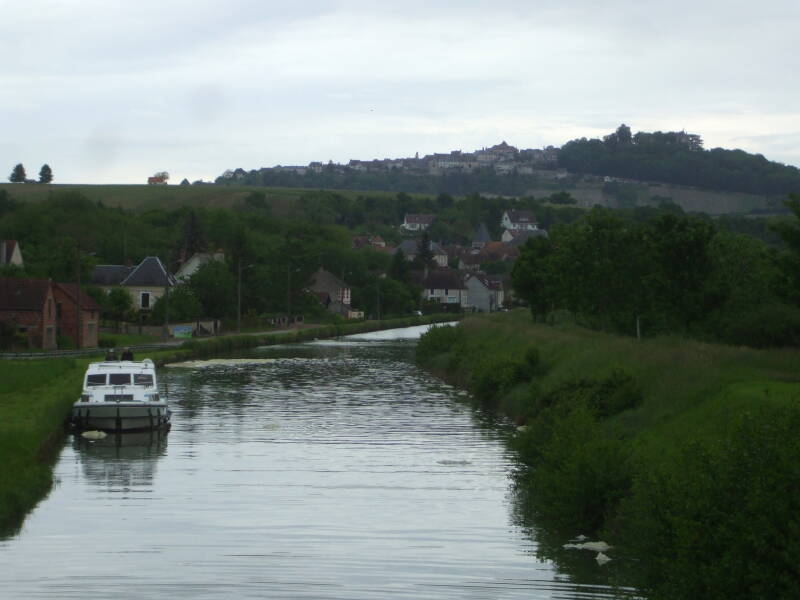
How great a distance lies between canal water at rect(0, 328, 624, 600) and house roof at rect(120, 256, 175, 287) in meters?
60.4

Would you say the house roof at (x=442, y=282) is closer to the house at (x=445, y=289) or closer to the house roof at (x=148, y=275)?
the house at (x=445, y=289)

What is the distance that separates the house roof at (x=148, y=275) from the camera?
105562 millimetres

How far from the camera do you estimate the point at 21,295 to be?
2771 inches

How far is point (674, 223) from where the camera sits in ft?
160

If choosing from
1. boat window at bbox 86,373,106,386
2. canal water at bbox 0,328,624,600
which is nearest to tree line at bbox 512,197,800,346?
canal water at bbox 0,328,624,600

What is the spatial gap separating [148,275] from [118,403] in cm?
6870

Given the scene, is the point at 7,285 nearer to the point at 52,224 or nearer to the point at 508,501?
the point at 508,501

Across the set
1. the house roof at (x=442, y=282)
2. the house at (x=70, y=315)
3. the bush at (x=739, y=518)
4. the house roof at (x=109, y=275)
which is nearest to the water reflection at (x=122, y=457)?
the bush at (x=739, y=518)

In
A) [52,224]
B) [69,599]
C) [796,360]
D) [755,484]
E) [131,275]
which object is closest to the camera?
[755,484]

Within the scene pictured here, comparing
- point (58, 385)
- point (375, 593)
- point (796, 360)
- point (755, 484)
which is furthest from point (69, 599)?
point (58, 385)

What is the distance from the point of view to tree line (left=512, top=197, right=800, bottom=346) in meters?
43.2

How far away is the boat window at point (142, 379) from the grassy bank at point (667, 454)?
12.6 m

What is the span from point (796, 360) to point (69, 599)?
19.2m

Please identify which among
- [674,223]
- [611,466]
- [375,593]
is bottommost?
[375,593]
